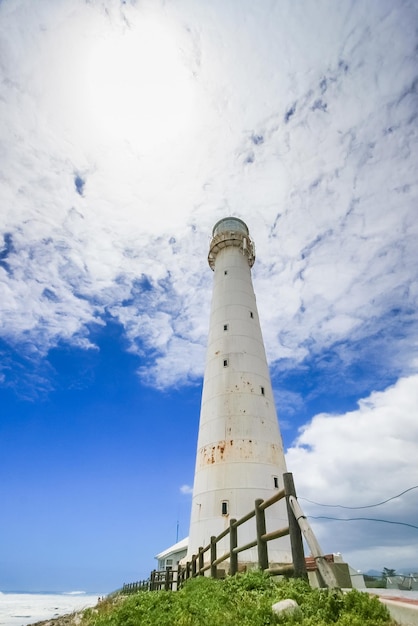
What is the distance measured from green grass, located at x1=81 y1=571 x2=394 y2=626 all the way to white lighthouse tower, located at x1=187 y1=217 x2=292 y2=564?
7.81 meters

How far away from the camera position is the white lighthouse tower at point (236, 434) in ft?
45.1

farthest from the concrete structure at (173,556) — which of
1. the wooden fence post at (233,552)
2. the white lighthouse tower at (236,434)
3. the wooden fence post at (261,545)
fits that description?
the wooden fence post at (261,545)

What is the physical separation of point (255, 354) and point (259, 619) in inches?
562

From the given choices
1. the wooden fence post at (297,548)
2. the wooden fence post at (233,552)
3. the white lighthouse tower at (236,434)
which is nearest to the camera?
the wooden fence post at (297,548)

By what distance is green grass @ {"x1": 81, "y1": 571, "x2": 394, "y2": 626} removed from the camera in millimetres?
3248

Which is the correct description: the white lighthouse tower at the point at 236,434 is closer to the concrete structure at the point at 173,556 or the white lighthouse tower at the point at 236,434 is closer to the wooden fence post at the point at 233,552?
the wooden fence post at the point at 233,552

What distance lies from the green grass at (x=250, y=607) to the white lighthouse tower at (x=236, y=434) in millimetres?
7807

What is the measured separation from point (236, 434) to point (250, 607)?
11045 mm

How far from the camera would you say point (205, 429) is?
1617 cm

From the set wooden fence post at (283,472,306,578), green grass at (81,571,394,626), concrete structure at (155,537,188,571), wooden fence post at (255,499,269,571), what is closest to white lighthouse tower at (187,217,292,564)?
green grass at (81,571,394,626)

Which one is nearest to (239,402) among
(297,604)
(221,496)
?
(221,496)

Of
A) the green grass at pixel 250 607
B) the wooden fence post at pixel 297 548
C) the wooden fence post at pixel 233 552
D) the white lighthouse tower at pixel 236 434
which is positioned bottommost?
the green grass at pixel 250 607

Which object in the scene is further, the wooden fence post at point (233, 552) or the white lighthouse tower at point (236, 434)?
the white lighthouse tower at point (236, 434)

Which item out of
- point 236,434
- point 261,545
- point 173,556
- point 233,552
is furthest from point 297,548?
point 173,556
